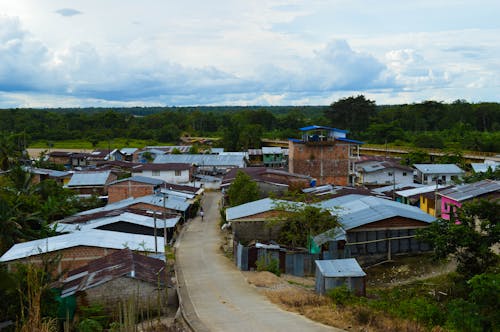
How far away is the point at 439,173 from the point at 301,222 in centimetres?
2832

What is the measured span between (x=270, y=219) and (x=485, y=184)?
37.7ft

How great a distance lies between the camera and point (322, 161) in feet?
159

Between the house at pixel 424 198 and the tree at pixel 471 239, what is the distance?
43.8ft

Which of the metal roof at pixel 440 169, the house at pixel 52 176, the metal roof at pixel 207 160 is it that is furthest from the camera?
the metal roof at pixel 207 160

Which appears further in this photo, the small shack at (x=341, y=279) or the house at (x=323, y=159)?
the house at (x=323, y=159)

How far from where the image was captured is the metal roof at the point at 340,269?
1627 centimetres

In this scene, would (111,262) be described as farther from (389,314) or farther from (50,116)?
(50,116)

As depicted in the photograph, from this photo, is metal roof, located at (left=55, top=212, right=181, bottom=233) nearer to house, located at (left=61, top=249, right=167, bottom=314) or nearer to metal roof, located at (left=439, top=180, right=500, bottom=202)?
house, located at (left=61, top=249, right=167, bottom=314)

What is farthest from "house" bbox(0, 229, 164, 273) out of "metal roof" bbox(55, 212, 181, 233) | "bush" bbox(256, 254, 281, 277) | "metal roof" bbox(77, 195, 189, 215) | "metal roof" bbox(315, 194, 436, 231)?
"metal roof" bbox(77, 195, 189, 215)

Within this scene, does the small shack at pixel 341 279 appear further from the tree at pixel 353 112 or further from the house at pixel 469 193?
the tree at pixel 353 112

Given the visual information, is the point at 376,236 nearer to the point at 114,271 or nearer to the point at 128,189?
the point at 114,271

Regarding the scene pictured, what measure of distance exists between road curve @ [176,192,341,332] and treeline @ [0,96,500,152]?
5168 centimetres

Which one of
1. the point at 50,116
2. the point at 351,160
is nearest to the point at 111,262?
the point at 351,160

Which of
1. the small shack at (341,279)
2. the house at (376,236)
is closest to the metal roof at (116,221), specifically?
the house at (376,236)
